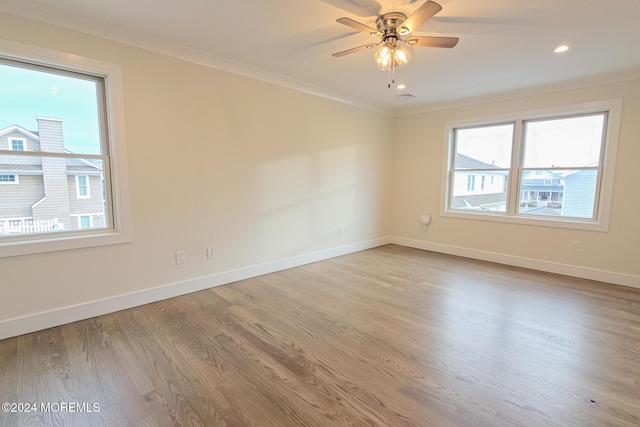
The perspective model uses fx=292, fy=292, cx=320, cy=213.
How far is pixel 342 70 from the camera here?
3.46 m

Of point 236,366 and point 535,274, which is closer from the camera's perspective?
point 236,366

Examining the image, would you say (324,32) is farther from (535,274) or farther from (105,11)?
(535,274)

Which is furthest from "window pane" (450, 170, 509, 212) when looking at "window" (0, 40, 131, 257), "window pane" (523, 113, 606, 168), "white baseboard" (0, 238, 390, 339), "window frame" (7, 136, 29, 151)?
"window frame" (7, 136, 29, 151)

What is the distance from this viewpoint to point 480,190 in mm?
4762

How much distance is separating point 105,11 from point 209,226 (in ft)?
6.68

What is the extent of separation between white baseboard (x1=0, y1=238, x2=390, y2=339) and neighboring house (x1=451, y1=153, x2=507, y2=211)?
2769mm

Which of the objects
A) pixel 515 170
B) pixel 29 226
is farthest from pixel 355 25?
pixel 515 170

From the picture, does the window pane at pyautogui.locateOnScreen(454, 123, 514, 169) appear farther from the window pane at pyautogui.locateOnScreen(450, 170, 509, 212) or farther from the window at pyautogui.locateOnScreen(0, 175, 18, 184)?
the window at pyautogui.locateOnScreen(0, 175, 18, 184)

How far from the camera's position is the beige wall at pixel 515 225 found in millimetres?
3465

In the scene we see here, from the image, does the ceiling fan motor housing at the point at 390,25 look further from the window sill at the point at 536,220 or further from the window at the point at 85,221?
the window sill at the point at 536,220

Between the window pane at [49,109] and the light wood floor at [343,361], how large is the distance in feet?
5.07

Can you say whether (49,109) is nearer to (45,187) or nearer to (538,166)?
(45,187)

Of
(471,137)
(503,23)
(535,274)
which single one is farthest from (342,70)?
(535,274)

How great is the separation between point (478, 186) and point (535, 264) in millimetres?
1401
